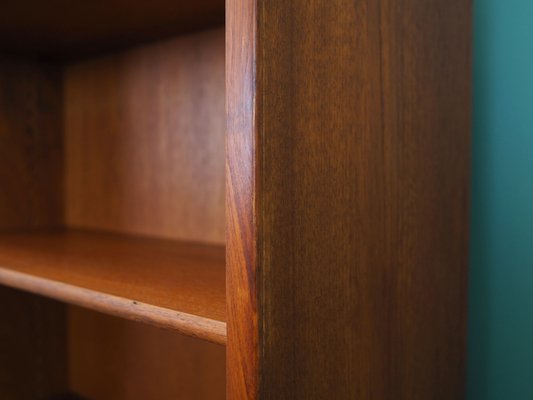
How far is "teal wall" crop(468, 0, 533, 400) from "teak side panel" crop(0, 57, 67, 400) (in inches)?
36.1

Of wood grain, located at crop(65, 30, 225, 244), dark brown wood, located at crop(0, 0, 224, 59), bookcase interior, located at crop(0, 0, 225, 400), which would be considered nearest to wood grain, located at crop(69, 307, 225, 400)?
bookcase interior, located at crop(0, 0, 225, 400)

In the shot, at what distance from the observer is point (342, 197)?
45 centimetres

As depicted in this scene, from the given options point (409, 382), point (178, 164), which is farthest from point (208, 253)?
point (409, 382)

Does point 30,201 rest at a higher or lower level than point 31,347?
higher

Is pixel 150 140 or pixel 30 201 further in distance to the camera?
pixel 30 201

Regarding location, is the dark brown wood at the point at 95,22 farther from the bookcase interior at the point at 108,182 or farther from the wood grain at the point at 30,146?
the wood grain at the point at 30,146

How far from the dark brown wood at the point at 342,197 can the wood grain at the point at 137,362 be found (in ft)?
1.59

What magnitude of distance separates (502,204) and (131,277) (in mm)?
488

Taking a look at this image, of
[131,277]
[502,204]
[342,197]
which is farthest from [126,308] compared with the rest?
[502,204]

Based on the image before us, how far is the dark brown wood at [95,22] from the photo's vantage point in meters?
0.76

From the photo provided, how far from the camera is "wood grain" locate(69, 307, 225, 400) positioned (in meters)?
0.98

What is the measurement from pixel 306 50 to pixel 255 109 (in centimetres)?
8

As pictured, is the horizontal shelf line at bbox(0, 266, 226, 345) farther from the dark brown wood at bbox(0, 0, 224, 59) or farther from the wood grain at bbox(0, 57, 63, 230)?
the wood grain at bbox(0, 57, 63, 230)

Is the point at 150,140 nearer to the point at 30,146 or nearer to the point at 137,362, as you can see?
the point at 30,146
